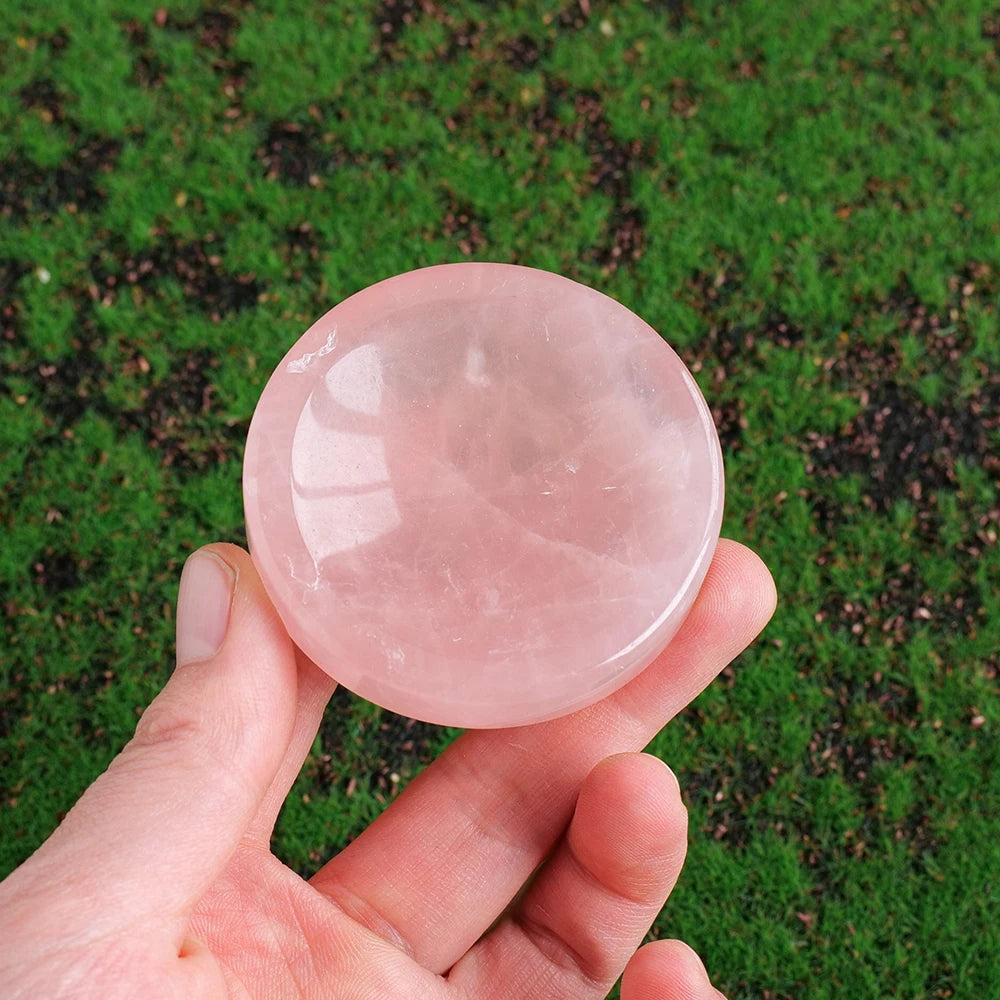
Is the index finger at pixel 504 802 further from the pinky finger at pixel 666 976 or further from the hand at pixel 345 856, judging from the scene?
the pinky finger at pixel 666 976

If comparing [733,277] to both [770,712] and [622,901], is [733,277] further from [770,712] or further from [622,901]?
[622,901]

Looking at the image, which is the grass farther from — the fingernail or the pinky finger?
the fingernail

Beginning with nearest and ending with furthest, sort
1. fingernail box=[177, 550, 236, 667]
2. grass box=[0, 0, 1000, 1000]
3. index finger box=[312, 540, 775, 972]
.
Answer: fingernail box=[177, 550, 236, 667] < index finger box=[312, 540, 775, 972] < grass box=[0, 0, 1000, 1000]

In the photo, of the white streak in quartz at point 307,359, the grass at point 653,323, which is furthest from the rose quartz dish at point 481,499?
the grass at point 653,323

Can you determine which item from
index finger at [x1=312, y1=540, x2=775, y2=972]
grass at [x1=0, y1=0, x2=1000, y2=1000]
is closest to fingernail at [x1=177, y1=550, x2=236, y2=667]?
index finger at [x1=312, y1=540, x2=775, y2=972]

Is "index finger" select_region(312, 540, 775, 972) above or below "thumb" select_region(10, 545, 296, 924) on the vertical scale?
below

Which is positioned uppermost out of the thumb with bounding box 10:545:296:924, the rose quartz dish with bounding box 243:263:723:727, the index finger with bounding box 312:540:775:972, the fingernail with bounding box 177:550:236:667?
the rose quartz dish with bounding box 243:263:723:727

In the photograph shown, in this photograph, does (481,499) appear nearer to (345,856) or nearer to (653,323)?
(345,856)
